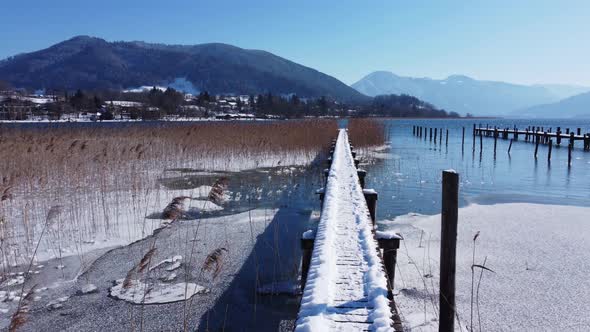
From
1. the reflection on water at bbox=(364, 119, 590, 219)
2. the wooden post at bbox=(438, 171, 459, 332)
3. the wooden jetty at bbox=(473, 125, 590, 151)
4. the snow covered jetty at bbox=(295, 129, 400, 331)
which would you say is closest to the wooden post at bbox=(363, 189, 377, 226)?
the snow covered jetty at bbox=(295, 129, 400, 331)

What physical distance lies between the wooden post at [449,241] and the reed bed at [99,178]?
4839mm

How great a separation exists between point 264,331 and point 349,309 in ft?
5.41

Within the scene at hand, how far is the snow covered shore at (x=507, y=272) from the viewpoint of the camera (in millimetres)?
3891

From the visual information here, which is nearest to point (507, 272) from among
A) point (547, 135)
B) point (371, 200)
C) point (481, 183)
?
point (371, 200)

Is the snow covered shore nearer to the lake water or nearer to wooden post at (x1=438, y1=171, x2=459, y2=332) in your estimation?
wooden post at (x1=438, y1=171, x2=459, y2=332)

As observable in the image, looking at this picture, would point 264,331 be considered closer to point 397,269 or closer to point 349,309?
point 349,309

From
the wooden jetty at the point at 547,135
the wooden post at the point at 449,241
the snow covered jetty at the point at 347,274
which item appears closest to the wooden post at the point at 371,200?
the snow covered jetty at the point at 347,274

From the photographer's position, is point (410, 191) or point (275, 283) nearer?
point (275, 283)

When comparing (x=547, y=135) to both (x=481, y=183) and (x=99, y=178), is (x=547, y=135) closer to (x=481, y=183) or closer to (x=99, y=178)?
(x=481, y=183)

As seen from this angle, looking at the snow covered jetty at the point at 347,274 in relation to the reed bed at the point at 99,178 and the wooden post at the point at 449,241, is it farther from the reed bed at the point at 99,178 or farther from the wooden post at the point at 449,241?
the reed bed at the point at 99,178

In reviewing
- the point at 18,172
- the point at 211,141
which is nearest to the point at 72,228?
the point at 18,172

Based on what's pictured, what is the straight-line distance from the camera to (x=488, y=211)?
859cm

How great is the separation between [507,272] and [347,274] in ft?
10.4

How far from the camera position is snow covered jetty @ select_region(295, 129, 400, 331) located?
2307 millimetres
